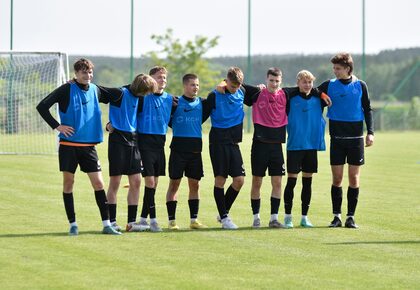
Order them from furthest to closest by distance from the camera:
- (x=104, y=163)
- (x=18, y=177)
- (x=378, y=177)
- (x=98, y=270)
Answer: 1. (x=104, y=163)
2. (x=378, y=177)
3. (x=18, y=177)
4. (x=98, y=270)

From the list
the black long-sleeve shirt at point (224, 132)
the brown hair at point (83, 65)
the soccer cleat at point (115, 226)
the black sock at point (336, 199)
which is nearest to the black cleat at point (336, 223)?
the black sock at point (336, 199)

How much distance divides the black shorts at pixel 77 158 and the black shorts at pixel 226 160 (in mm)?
1499

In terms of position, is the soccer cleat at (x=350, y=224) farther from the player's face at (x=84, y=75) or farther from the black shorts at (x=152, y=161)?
the player's face at (x=84, y=75)

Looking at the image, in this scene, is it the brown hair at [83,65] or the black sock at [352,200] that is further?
the black sock at [352,200]

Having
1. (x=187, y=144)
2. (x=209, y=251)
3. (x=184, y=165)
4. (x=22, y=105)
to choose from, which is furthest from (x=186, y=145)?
(x=22, y=105)

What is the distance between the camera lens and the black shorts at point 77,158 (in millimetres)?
10789

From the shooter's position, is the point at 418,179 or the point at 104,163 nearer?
the point at 418,179

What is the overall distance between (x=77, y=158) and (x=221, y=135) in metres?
1.75

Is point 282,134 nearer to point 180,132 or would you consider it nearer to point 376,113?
point 180,132

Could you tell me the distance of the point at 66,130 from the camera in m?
10.7

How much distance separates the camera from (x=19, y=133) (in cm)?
2911

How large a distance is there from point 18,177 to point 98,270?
1006 centimetres

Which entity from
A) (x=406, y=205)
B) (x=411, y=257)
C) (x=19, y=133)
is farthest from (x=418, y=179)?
(x=19, y=133)

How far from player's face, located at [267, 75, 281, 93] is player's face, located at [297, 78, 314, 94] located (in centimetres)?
26
